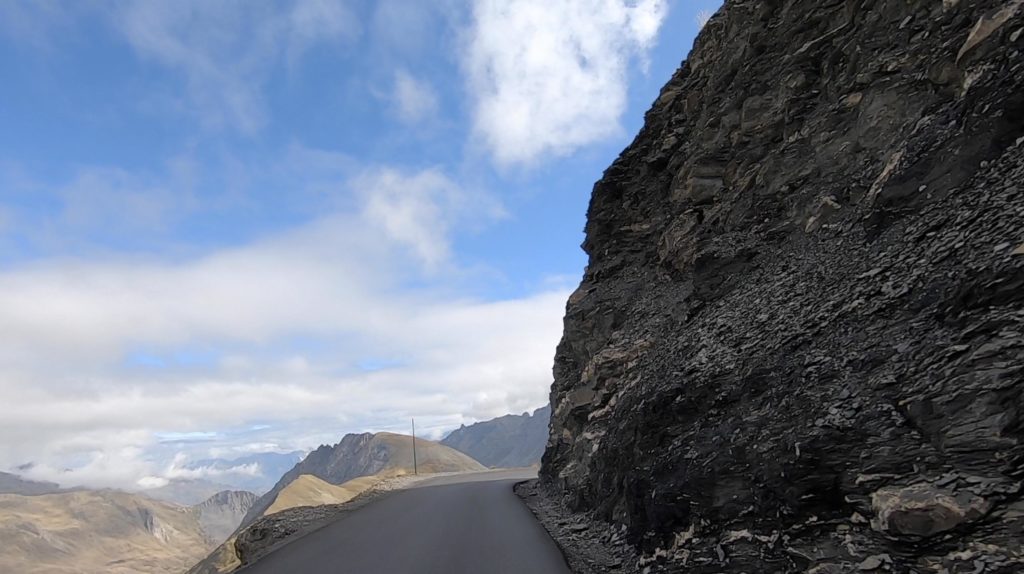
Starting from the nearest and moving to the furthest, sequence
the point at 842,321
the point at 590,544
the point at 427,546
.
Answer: the point at 842,321, the point at 590,544, the point at 427,546

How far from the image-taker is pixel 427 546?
12820 millimetres

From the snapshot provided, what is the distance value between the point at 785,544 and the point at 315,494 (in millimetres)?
49409

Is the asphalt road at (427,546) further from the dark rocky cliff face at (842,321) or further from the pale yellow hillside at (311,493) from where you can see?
the pale yellow hillside at (311,493)

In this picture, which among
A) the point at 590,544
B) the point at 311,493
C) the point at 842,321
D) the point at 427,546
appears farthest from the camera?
Answer: the point at 311,493

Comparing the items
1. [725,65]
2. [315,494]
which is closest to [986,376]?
[725,65]

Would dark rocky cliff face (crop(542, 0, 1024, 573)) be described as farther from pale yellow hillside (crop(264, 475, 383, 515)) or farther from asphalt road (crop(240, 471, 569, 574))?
pale yellow hillside (crop(264, 475, 383, 515))

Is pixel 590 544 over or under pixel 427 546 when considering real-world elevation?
under

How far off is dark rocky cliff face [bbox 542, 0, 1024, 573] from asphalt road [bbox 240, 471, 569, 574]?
2247mm

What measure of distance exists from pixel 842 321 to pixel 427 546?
10.5 meters

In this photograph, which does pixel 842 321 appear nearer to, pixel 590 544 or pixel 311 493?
pixel 590 544

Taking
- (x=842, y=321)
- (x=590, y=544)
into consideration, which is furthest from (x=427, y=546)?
(x=842, y=321)

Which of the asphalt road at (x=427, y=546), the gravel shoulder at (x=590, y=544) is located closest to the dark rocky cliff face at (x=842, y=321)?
the gravel shoulder at (x=590, y=544)

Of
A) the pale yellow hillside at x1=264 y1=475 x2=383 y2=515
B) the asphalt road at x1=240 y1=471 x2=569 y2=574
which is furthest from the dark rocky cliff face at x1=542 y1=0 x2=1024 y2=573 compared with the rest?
the pale yellow hillside at x1=264 y1=475 x2=383 y2=515

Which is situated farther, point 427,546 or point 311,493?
point 311,493
